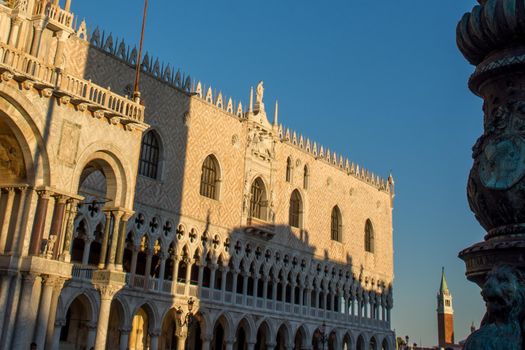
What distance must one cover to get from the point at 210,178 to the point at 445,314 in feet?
177

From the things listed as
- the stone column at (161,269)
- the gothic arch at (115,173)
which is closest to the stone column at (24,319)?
the gothic arch at (115,173)

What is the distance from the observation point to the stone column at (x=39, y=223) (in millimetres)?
10062

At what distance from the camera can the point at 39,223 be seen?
33.5 ft

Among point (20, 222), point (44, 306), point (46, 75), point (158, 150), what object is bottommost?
point (44, 306)

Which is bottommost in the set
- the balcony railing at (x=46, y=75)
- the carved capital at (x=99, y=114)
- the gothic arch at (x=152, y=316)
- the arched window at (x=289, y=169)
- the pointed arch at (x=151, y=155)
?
the gothic arch at (x=152, y=316)

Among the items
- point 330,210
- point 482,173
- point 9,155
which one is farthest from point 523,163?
point 330,210

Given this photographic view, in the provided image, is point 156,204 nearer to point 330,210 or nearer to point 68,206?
point 68,206

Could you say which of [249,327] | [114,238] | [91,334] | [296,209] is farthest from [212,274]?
[114,238]

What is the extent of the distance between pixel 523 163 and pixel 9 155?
8.85 m

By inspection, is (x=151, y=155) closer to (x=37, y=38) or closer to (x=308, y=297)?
(x=37, y=38)

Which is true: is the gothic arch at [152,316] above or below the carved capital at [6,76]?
below

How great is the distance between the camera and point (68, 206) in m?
10.9

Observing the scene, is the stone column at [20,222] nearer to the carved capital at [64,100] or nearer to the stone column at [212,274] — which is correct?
the carved capital at [64,100]

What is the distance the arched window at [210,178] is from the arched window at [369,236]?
12.7 meters
